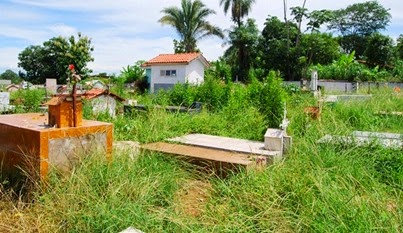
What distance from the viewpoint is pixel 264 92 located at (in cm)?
826

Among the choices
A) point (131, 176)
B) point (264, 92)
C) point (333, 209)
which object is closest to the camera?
point (333, 209)

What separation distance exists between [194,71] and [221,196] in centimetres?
2387

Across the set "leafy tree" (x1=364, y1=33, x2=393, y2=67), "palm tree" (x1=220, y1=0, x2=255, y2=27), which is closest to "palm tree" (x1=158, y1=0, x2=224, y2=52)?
"palm tree" (x1=220, y1=0, x2=255, y2=27)

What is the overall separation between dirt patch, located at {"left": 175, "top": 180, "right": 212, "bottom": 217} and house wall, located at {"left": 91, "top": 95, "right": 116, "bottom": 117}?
463cm

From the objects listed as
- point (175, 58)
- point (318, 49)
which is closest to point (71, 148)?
point (175, 58)

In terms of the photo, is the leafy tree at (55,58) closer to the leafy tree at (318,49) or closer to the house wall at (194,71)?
the house wall at (194,71)

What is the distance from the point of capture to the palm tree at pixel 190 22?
33.9 meters

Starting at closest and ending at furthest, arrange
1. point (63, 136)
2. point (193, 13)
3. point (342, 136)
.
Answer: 1. point (63, 136)
2. point (342, 136)
3. point (193, 13)

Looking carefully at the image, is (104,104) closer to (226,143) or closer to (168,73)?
(226,143)

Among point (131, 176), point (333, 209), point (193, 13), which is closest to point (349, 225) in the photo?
point (333, 209)

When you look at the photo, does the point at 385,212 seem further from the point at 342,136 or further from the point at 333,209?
the point at 342,136

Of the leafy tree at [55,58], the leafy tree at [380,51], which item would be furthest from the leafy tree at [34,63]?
the leafy tree at [380,51]

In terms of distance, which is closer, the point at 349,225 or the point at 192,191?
the point at 349,225

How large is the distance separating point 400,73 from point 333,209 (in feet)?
84.5
